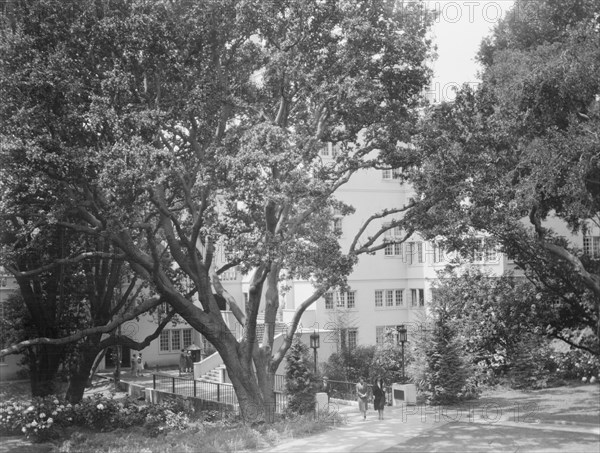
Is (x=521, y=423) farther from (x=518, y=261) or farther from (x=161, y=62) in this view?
(x=161, y=62)

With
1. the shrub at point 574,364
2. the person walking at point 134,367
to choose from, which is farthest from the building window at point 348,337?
the person walking at point 134,367

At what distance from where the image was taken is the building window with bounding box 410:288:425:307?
122 ft

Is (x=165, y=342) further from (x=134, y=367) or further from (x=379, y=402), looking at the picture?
(x=379, y=402)

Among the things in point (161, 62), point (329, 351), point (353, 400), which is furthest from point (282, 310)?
point (161, 62)

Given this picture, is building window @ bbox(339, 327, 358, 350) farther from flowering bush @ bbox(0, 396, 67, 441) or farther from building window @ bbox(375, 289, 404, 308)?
flowering bush @ bbox(0, 396, 67, 441)

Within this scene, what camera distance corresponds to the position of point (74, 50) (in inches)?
605

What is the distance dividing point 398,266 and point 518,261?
16.0 m

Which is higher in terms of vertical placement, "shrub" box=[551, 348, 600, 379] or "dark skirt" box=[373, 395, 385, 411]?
"shrub" box=[551, 348, 600, 379]

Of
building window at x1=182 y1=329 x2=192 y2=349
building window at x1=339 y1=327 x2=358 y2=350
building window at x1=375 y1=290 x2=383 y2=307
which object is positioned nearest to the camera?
building window at x1=339 y1=327 x2=358 y2=350

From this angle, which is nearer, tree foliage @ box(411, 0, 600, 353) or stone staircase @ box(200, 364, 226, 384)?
tree foliage @ box(411, 0, 600, 353)

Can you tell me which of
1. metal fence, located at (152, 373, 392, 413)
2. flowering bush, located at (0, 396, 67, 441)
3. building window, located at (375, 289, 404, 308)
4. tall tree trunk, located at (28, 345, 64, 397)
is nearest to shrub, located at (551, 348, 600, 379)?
metal fence, located at (152, 373, 392, 413)

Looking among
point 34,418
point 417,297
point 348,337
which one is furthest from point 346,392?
point 417,297

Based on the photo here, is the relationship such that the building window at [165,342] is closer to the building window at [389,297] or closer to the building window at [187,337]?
the building window at [187,337]

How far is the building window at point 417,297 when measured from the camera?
122 feet
